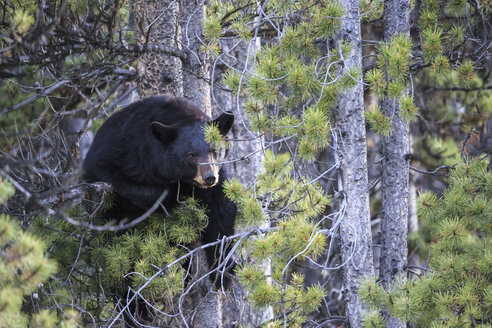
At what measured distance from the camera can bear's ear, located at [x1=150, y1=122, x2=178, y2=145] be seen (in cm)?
468

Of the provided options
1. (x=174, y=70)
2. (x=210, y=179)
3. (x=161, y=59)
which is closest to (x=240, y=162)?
(x=174, y=70)

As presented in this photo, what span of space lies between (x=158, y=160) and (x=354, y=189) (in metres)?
1.62

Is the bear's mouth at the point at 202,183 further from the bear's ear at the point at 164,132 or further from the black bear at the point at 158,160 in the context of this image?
the bear's ear at the point at 164,132

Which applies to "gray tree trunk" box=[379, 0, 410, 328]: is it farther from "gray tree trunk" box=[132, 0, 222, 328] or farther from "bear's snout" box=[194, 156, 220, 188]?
"gray tree trunk" box=[132, 0, 222, 328]

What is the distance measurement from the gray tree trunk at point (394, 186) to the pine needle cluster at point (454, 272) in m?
0.25

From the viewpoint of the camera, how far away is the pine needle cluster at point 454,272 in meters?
3.65

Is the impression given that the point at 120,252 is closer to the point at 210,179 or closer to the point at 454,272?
the point at 210,179

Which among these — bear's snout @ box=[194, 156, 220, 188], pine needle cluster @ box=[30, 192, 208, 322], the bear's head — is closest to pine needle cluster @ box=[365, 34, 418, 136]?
bear's snout @ box=[194, 156, 220, 188]

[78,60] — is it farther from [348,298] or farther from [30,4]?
[348,298]

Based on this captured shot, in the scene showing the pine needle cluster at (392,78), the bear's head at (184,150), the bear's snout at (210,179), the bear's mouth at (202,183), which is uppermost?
the pine needle cluster at (392,78)

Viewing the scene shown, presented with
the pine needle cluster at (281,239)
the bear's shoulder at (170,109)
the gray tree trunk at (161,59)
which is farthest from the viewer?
the gray tree trunk at (161,59)

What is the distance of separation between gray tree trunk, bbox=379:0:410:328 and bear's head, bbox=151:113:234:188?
1.33 m

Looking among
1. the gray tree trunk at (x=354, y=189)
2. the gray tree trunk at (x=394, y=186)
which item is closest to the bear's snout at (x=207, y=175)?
the gray tree trunk at (x=354, y=189)

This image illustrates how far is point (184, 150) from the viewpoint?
4766 millimetres
